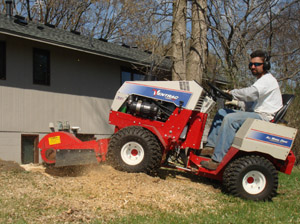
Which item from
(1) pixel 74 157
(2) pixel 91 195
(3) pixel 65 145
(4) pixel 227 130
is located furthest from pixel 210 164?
(3) pixel 65 145

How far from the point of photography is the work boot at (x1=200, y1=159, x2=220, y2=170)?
21.7 ft

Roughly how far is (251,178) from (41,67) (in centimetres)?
801

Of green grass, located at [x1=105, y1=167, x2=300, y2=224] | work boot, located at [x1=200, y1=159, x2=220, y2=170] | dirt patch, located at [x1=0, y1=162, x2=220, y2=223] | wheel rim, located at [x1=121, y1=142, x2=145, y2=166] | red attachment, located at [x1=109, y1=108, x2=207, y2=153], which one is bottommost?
green grass, located at [x1=105, y1=167, x2=300, y2=224]

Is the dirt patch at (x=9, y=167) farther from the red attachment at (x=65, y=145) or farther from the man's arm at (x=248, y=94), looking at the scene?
the man's arm at (x=248, y=94)

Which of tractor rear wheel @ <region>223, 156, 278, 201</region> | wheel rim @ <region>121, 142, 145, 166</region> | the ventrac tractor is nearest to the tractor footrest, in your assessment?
the ventrac tractor

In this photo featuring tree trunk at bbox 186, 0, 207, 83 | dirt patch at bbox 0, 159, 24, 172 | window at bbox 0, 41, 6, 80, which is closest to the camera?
dirt patch at bbox 0, 159, 24, 172

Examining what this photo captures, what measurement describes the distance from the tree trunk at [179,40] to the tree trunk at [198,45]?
7.2 inches

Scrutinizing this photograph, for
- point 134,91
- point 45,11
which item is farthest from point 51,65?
point 45,11

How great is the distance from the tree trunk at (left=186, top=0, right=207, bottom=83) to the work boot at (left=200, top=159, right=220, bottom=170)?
12.2 feet

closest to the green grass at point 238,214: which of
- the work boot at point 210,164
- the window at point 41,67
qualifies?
the work boot at point 210,164

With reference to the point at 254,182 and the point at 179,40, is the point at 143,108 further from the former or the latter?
the point at 179,40

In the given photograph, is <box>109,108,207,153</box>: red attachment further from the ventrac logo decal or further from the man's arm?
the man's arm

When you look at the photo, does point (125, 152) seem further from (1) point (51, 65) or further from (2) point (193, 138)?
(1) point (51, 65)

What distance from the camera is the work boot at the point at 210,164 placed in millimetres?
6629
